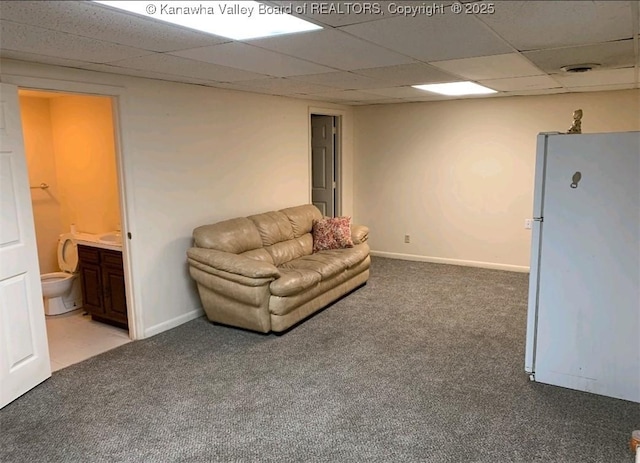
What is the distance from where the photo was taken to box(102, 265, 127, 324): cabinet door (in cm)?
414

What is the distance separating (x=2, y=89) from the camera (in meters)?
2.87

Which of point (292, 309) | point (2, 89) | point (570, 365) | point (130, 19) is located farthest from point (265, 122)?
point (570, 365)

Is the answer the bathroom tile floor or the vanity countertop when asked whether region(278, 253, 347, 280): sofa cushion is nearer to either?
the vanity countertop

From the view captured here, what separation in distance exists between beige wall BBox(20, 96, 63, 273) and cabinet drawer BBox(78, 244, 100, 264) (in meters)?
0.91

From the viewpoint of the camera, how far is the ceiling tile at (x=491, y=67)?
3052 mm

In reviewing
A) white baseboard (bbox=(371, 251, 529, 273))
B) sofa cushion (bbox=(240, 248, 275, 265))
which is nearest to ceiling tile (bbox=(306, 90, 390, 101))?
sofa cushion (bbox=(240, 248, 275, 265))

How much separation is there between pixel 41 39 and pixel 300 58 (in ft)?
4.74

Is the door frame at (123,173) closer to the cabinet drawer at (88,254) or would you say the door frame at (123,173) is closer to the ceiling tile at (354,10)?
the cabinet drawer at (88,254)

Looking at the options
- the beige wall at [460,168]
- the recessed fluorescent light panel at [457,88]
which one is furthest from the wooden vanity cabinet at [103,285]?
the beige wall at [460,168]

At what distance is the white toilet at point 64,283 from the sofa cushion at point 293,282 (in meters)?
2.23

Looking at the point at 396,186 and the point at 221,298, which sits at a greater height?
the point at 396,186

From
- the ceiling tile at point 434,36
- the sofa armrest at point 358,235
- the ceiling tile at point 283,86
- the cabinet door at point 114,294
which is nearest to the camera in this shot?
the ceiling tile at point 434,36

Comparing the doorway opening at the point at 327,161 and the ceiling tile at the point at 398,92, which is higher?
the ceiling tile at the point at 398,92

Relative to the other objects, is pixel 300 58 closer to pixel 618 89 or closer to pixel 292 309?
pixel 292 309
